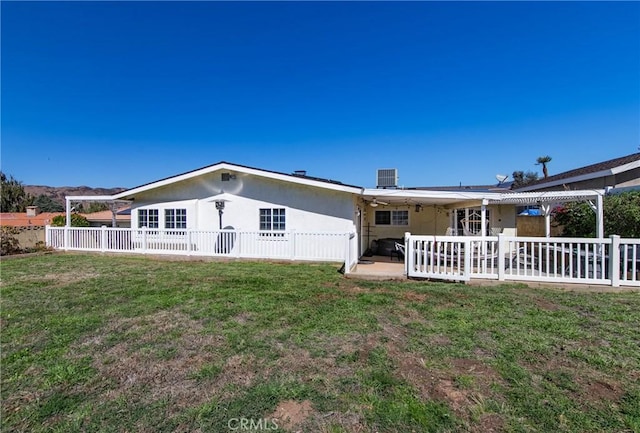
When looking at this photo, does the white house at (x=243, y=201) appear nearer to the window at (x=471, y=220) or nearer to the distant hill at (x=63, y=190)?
the window at (x=471, y=220)

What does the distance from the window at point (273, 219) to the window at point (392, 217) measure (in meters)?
5.73

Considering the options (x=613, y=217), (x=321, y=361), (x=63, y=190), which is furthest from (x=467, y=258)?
(x=63, y=190)

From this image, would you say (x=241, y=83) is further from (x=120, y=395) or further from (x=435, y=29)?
(x=120, y=395)

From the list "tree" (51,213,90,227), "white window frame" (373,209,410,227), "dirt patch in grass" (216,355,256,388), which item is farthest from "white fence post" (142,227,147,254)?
"white window frame" (373,209,410,227)

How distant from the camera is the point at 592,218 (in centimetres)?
1038

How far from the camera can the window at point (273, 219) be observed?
12.0 m

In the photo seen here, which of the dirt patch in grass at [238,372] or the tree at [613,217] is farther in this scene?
the tree at [613,217]

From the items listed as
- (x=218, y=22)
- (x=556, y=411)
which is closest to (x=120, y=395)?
(x=556, y=411)

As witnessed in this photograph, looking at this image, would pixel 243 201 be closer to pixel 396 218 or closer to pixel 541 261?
pixel 396 218

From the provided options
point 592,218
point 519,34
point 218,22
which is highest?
point 218,22

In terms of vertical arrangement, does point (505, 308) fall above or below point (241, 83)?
below

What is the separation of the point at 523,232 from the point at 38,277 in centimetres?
1815

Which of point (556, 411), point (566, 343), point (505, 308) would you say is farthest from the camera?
point (505, 308)

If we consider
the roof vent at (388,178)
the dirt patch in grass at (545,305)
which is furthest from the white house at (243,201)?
the dirt patch in grass at (545,305)
